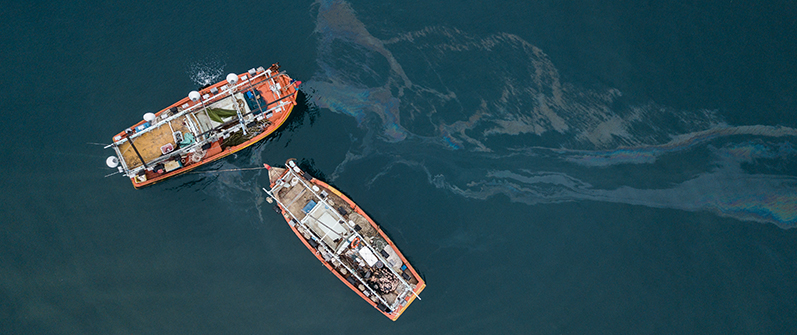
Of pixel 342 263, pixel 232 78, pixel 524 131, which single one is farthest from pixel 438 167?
pixel 232 78

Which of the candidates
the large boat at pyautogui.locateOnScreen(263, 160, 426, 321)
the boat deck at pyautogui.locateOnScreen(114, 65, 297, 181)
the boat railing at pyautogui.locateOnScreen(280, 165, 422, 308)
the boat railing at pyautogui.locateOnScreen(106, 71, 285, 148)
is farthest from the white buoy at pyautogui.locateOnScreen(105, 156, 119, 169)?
the boat railing at pyautogui.locateOnScreen(280, 165, 422, 308)

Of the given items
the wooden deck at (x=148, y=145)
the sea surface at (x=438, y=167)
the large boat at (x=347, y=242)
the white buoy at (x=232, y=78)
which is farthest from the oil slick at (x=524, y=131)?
the wooden deck at (x=148, y=145)

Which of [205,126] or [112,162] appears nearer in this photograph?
[112,162]

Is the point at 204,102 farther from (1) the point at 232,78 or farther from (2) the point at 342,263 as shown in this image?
(2) the point at 342,263

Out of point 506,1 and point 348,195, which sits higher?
point 506,1

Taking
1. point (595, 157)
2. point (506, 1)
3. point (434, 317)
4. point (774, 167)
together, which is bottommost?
point (434, 317)

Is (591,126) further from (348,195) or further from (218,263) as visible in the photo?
(218,263)

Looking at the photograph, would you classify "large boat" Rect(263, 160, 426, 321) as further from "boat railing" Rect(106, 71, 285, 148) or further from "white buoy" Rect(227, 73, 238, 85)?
"white buoy" Rect(227, 73, 238, 85)

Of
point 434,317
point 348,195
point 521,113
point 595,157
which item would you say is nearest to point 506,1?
point 521,113
